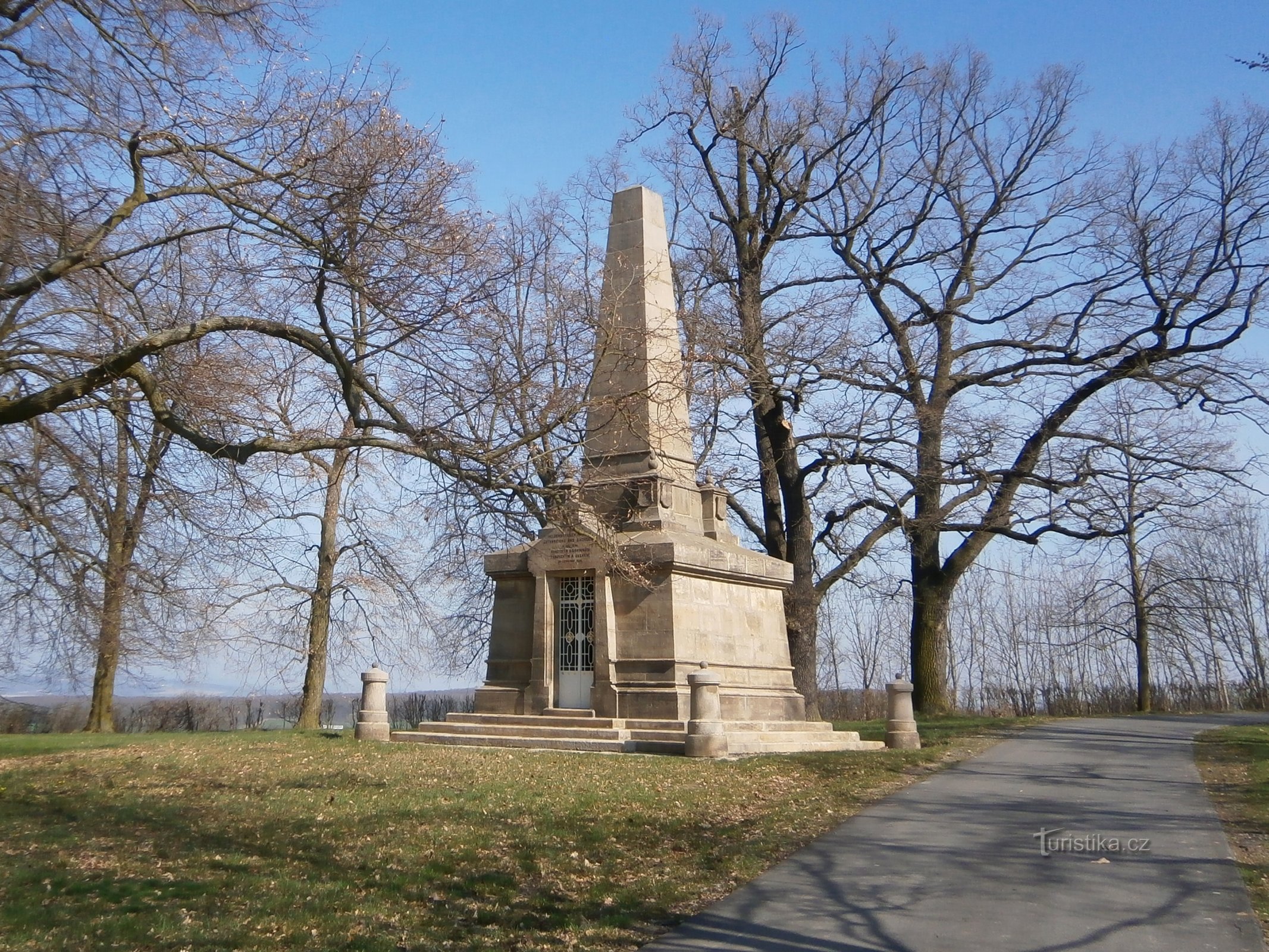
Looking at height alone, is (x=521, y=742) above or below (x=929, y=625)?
below

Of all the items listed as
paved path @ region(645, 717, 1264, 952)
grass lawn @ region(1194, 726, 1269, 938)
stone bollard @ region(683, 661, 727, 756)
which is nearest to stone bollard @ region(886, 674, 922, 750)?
stone bollard @ region(683, 661, 727, 756)

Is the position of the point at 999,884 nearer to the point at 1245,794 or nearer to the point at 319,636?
the point at 1245,794

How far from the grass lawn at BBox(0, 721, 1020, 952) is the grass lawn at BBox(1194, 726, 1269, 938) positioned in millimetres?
3335

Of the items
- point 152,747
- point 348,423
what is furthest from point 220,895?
point 152,747

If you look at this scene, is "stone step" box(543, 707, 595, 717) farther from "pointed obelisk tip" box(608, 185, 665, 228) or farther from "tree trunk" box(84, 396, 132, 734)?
"pointed obelisk tip" box(608, 185, 665, 228)

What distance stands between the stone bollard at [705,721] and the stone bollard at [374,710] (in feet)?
17.2

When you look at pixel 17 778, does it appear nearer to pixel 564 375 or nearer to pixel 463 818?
pixel 463 818

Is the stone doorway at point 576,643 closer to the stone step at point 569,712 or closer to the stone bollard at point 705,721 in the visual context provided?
the stone step at point 569,712

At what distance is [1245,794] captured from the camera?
1081cm

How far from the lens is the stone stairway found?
1455cm

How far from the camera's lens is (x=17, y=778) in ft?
35.7

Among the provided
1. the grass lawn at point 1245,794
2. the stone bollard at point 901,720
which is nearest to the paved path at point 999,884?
the grass lawn at point 1245,794

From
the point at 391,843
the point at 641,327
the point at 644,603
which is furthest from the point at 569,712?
the point at 391,843

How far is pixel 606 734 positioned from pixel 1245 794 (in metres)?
7.98
